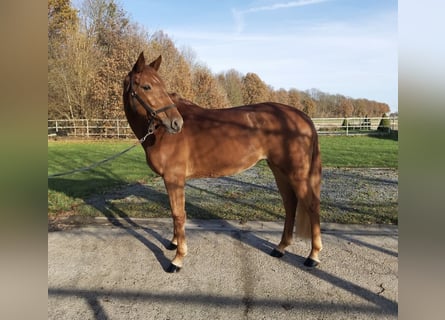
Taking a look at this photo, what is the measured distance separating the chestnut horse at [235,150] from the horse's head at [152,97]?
0.19 m

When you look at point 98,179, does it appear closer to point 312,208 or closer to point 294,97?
point 312,208

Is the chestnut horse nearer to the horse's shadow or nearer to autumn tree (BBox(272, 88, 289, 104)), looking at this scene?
the horse's shadow

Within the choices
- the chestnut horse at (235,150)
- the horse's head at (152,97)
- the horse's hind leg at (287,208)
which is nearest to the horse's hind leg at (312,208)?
the chestnut horse at (235,150)

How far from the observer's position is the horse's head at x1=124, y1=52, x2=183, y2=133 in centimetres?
345

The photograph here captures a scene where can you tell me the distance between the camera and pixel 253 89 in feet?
139

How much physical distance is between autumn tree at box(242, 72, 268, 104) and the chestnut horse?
3740 centimetres

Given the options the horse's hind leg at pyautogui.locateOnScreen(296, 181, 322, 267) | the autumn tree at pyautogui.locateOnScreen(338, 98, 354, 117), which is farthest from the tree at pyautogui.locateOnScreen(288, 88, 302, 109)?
the horse's hind leg at pyautogui.locateOnScreen(296, 181, 322, 267)

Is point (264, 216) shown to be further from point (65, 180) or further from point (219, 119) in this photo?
point (65, 180)

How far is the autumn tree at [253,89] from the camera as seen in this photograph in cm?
4119

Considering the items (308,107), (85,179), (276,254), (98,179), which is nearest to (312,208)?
(276,254)

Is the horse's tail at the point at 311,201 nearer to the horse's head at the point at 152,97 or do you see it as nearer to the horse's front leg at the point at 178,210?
the horse's front leg at the point at 178,210

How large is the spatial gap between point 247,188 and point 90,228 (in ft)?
13.8
